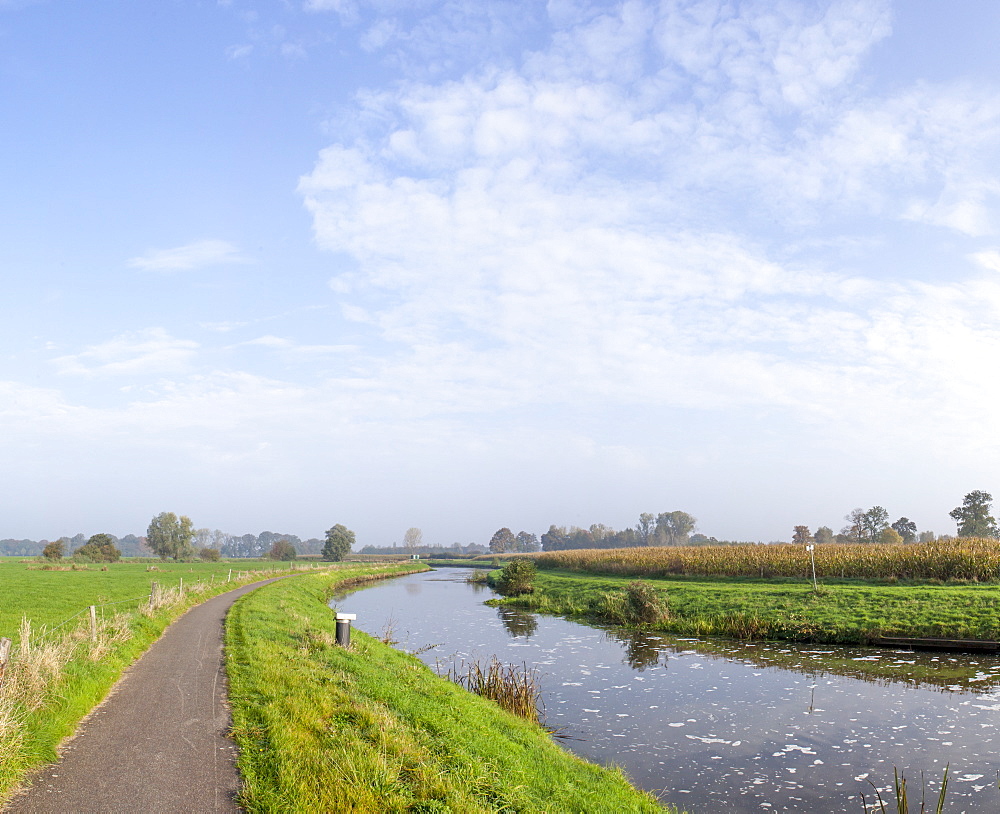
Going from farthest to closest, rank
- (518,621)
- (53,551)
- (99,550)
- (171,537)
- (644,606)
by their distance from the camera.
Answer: (171,537) < (99,550) < (53,551) < (518,621) < (644,606)

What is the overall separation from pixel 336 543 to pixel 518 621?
113 m

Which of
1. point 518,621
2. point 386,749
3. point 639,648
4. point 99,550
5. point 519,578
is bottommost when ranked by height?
point 99,550

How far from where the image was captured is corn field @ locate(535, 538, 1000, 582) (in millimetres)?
32906

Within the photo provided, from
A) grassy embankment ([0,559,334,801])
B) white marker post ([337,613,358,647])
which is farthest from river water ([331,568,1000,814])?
grassy embankment ([0,559,334,801])

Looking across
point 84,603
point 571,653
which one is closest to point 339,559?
point 84,603

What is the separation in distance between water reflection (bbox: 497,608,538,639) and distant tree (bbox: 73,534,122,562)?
288 feet

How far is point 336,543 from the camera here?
140500 millimetres

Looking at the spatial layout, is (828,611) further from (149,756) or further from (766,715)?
(149,756)

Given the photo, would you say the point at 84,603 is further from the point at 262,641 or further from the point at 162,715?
the point at 162,715

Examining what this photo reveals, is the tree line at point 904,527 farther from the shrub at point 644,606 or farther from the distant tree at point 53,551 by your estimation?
the distant tree at point 53,551

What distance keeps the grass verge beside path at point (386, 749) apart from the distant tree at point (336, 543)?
129 m

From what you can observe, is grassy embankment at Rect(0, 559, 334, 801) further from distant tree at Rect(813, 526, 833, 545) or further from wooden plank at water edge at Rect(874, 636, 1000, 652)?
distant tree at Rect(813, 526, 833, 545)

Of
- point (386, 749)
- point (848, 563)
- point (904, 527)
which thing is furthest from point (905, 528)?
point (386, 749)

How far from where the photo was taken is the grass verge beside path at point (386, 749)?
833 cm
